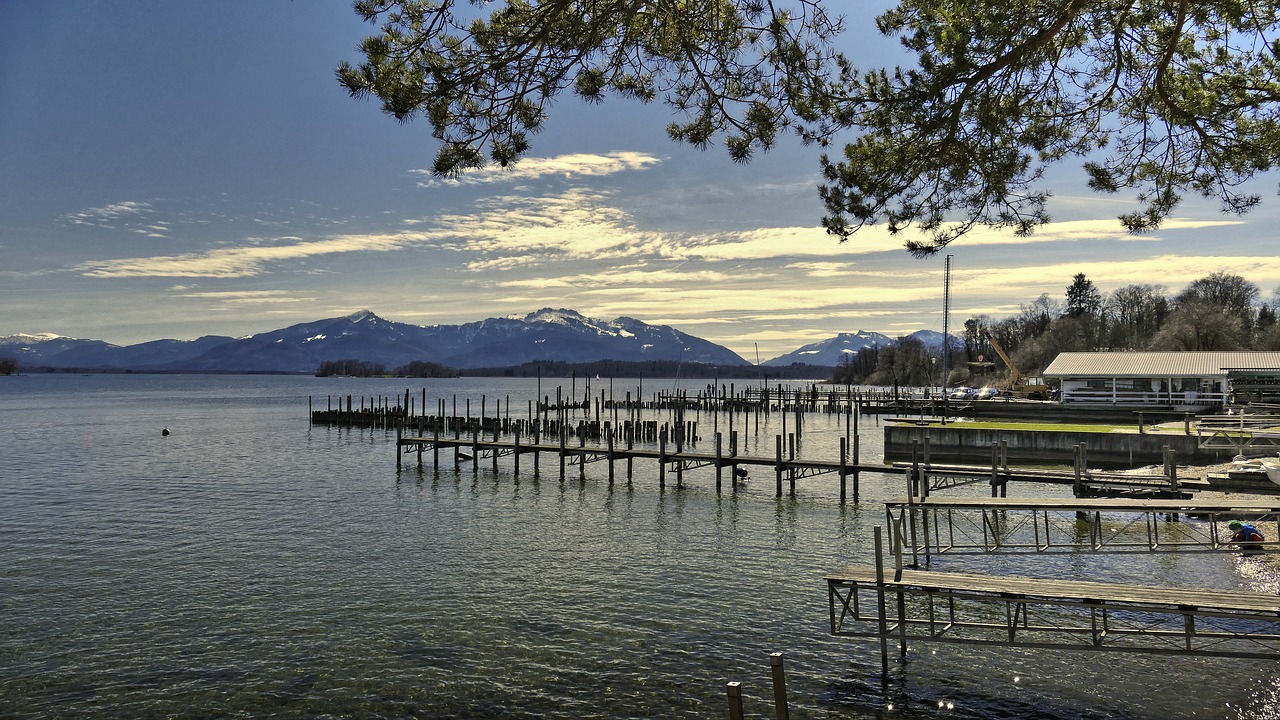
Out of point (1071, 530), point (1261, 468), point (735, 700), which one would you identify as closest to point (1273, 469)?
point (1261, 468)

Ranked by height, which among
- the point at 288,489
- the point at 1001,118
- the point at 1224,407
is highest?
the point at 1001,118

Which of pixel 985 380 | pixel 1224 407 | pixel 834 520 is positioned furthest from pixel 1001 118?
pixel 985 380

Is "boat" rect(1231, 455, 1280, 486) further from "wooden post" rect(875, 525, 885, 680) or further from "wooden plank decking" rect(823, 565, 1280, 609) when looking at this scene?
"wooden post" rect(875, 525, 885, 680)

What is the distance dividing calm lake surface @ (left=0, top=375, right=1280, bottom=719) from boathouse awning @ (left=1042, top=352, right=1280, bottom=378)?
1030 inches

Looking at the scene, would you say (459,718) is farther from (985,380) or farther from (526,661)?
(985,380)

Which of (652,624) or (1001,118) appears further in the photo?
(652,624)

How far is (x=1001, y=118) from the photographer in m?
10.7

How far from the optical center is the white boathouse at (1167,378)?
48.6 metres

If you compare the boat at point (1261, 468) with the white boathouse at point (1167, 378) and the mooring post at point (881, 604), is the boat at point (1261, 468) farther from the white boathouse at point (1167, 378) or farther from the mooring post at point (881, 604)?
the white boathouse at point (1167, 378)

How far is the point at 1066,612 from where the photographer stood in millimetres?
15266

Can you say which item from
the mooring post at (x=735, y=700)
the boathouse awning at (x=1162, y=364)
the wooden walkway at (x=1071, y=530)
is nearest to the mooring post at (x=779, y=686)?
the mooring post at (x=735, y=700)

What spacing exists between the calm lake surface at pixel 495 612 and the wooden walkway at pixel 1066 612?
0.85 meters

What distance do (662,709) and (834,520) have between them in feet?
52.0

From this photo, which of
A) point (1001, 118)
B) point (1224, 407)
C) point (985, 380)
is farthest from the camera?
point (985, 380)
